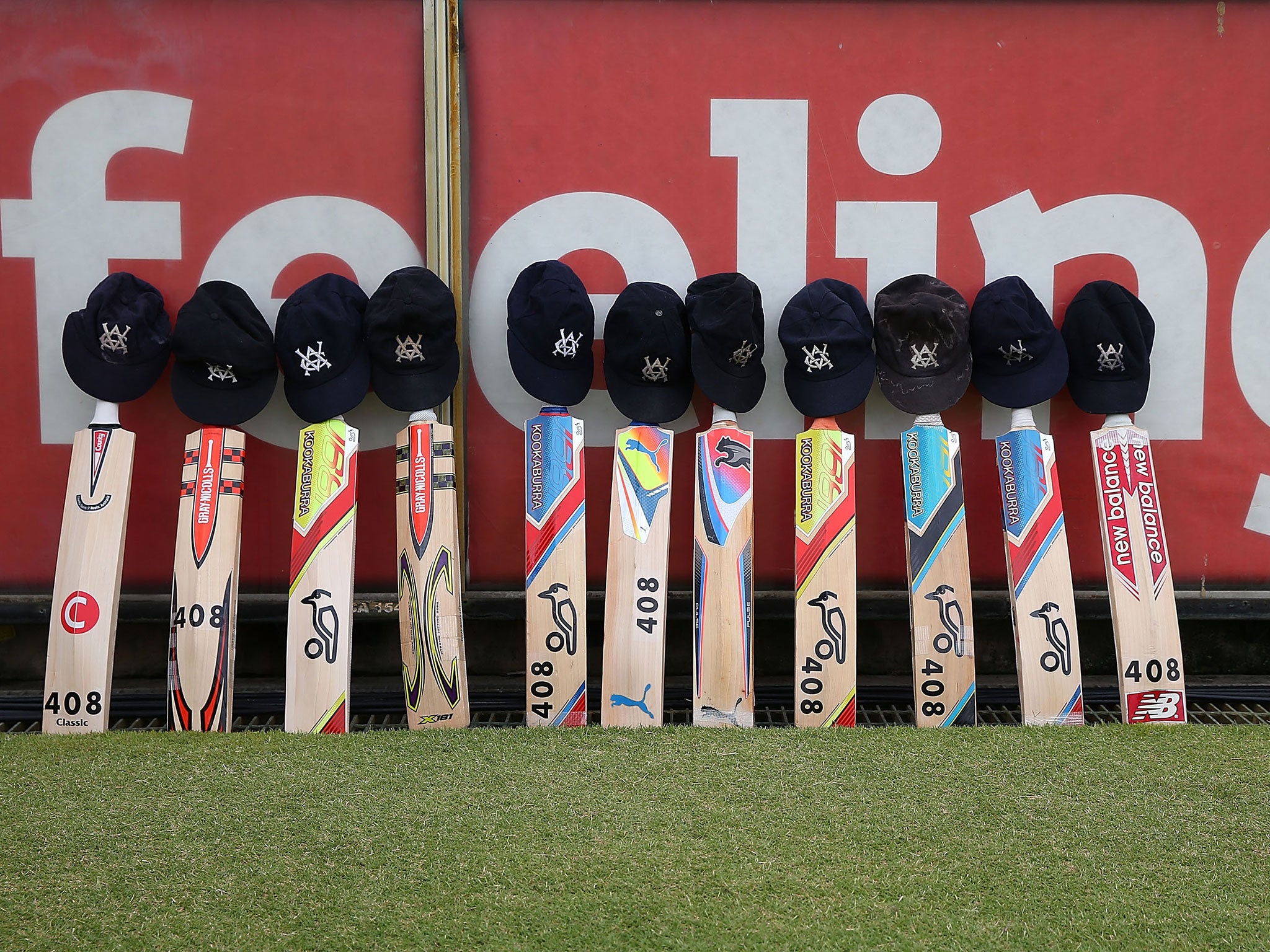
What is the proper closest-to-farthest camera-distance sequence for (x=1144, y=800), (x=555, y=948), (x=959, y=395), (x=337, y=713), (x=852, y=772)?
(x=555, y=948) < (x=1144, y=800) < (x=852, y=772) < (x=337, y=713) < (x=959, y=395)

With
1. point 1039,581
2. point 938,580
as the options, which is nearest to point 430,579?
point 938,580

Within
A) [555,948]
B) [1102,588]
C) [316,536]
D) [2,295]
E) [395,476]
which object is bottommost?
[555,948]

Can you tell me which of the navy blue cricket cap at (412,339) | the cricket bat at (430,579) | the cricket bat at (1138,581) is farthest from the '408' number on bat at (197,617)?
the cricket bat at (1138,581)

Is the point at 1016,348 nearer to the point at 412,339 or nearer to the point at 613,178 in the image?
the point at 613,178

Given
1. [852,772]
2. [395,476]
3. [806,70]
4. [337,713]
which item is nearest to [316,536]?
[395,476]

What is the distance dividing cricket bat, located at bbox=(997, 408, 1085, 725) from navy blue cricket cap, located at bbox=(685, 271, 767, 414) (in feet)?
2.11

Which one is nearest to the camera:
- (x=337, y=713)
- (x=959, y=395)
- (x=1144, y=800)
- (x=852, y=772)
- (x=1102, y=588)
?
(x=1144, y=800)

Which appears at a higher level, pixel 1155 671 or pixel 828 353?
pixel 828 353

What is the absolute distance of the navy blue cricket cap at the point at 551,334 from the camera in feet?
7.03

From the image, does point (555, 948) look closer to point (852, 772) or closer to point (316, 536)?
point (852, 772)

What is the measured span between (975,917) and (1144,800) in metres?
0.58

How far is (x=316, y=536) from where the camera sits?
2.04 metres

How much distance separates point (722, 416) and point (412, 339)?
0.79 m

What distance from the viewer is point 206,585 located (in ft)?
6.61
